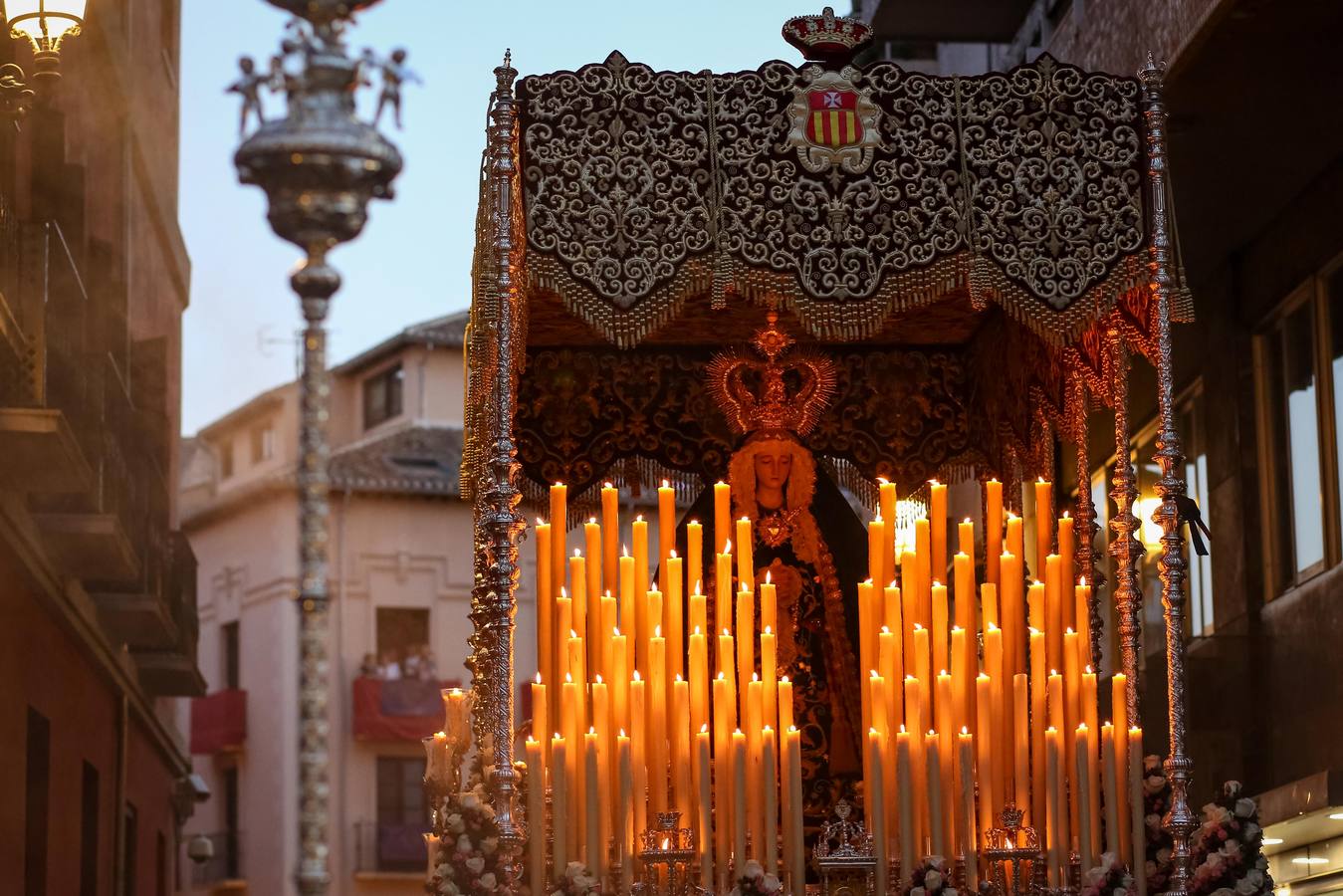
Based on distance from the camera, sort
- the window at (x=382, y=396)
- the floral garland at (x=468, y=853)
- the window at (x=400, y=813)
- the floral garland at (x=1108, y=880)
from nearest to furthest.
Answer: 1. the floral garland at (x=468, y=853)
2. the floral garland at (x=1108, y=880)
3. the window at (x=400, y=813)
4. the window at (x=382, y=396)

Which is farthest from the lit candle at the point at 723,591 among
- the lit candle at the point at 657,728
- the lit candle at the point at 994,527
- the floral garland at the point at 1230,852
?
the floral garland at the point at 1230,852

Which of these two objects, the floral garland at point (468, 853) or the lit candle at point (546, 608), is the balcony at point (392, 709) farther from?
the floral garland at point (468, 853)

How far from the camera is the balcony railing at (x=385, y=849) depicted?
2800cm

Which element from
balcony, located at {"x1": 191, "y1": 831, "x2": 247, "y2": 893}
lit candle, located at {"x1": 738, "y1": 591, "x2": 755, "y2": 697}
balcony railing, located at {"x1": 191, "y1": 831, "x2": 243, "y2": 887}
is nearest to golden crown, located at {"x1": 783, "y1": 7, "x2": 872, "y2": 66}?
lit candle, located at {"x1": 738, "y1": 591, "x2": 755, "y2": 697}

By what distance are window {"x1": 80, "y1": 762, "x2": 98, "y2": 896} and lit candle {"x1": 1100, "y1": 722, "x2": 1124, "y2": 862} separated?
313 inches

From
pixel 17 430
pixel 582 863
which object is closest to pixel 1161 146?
pixel 582 863

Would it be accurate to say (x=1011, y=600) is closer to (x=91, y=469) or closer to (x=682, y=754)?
(x=682, y=754)

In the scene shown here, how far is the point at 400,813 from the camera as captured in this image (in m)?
28.6

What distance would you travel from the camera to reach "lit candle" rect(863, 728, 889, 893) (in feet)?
25.1

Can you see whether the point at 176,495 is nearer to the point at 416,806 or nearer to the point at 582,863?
the point at 416,806

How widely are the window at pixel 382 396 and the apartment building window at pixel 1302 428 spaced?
72.1 ft

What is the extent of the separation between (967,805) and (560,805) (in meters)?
1.33

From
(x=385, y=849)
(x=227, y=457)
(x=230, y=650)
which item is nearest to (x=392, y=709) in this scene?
(x=385, y=849)

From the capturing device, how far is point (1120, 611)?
8.05 m
